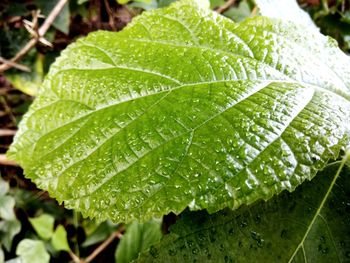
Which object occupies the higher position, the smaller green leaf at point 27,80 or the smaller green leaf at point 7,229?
the smaller green leaf at point 27,80

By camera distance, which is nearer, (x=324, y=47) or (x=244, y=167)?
(x=244, y=167)

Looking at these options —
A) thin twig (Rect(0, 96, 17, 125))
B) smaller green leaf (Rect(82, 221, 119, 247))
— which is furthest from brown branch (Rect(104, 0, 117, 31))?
smaller green leaf (Rect(82, 221, 119, 247))

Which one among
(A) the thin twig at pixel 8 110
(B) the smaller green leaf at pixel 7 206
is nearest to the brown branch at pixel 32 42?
(A) the thin twig at pixel 8 110

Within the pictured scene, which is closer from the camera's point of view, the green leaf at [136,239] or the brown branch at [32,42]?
the green leaf at [136,239]

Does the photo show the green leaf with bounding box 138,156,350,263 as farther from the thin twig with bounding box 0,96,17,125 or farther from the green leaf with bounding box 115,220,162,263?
the thin twig with bounding box 0,96,17,125

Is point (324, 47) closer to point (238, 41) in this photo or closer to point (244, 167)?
point (238, 41)

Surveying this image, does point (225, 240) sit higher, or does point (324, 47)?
point (324, 47)

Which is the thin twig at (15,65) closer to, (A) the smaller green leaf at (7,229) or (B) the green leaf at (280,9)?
(A) the smaller green leaf at (7,229)

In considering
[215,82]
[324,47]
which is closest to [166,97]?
[215,82]
